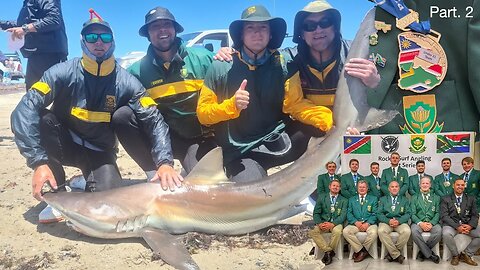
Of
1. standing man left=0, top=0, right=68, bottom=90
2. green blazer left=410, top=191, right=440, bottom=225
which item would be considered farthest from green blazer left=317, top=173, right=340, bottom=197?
standing man left=0, top=0, right=68, bottom=90

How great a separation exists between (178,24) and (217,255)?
2.02m

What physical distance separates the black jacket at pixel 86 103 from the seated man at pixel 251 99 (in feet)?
1.46

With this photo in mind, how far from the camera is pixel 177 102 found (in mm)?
4344

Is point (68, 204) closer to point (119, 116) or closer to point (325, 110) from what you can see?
point (119, 116)

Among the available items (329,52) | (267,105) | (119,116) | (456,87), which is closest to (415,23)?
(456,87)

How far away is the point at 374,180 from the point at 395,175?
11cm

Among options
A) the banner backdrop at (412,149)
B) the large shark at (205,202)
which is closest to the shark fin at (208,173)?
the large shark at (205,202)

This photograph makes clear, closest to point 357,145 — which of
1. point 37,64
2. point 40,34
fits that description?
point 40,34

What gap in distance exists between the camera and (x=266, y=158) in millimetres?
4262

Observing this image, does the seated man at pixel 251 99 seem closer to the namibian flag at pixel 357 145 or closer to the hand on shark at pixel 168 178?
the hand on shark at pixel 168 178

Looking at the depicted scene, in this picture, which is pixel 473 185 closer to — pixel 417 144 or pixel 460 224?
pixel 460 224

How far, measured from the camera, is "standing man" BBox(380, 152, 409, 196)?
8.22ft

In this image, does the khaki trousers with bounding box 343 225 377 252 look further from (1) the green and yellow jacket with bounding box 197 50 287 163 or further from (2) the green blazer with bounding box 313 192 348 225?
(1) the green and yellow jacket with bounding box 197 50 287 163

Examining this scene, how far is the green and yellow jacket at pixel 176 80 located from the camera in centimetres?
428
